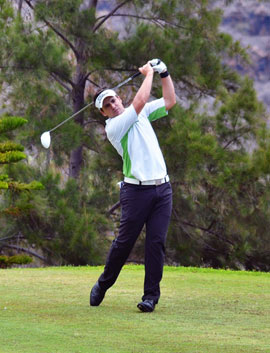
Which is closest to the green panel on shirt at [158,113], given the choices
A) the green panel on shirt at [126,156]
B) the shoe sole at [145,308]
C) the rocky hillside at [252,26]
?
the green panel on shirt at [126,156]

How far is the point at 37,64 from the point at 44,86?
0.46m

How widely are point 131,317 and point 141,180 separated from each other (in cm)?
85

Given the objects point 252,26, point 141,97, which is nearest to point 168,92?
point 141,97

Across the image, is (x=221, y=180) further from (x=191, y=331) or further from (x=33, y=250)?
(x=191, y=331)

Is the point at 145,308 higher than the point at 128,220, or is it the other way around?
the point at 128,220

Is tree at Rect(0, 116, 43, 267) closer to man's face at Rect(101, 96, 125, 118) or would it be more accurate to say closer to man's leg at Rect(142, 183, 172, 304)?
man's face at Rect(101, 96, 125, 118)

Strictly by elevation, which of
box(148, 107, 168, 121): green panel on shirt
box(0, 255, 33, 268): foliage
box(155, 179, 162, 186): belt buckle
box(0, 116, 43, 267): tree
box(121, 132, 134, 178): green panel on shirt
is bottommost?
box(0, 255, 33, 268): foliage

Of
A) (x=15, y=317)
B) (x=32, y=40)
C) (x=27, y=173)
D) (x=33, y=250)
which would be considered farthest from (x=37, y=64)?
(x=15, y=317)

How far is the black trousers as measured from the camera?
16.6ft

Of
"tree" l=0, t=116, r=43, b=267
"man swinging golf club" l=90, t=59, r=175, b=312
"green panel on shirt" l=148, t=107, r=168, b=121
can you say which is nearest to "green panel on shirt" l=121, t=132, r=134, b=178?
"man swinging golf club" l=90, t=59, r=175, b=312

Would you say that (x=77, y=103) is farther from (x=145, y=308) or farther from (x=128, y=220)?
(x=145, y=308)

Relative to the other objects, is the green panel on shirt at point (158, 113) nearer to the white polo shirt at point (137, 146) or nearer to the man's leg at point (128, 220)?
the white polo shirt at point (137, 146)

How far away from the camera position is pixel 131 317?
4695 millimetres

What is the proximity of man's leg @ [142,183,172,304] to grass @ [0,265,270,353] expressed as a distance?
0.17 meters
